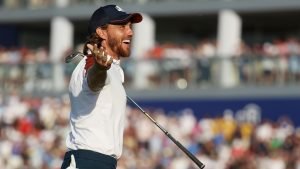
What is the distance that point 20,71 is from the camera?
31.2 meters

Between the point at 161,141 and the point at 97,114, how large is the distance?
1371 cm

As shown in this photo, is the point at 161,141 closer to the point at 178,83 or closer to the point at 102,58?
the point at 178,83

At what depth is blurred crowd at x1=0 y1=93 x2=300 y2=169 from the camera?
18.5 m

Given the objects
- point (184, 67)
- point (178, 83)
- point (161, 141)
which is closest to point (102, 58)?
point (161, 141)

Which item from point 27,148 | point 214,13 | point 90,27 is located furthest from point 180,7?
point 90,27

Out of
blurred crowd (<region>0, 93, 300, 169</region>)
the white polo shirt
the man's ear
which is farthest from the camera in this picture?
blurred crowd (<region>0, 93, 300, 169</region>)

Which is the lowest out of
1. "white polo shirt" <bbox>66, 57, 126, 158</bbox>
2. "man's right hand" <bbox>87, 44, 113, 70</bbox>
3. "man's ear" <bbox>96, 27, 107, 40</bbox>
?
"white polo shirt" <bbox>66, 57, 126, 158</bbox>

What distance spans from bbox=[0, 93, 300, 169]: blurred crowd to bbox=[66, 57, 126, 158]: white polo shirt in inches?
330

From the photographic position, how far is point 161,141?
21.2m

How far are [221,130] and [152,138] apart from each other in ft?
4.42

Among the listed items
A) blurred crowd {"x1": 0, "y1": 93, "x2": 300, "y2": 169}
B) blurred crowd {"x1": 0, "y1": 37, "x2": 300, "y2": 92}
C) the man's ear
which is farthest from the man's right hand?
blurred crowd {"x1": 0, "y1": 37, "x2": 300, "y2": 92}

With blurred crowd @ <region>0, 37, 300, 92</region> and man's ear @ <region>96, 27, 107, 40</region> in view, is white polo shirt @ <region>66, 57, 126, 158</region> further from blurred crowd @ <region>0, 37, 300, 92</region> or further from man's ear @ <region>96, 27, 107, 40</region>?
blurred crowd @ <region>0, 37, 300, 92</region>

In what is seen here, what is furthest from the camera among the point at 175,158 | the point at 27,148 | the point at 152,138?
the point at 27,148

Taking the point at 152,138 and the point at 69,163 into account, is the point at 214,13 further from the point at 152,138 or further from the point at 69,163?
the point at 69,163
